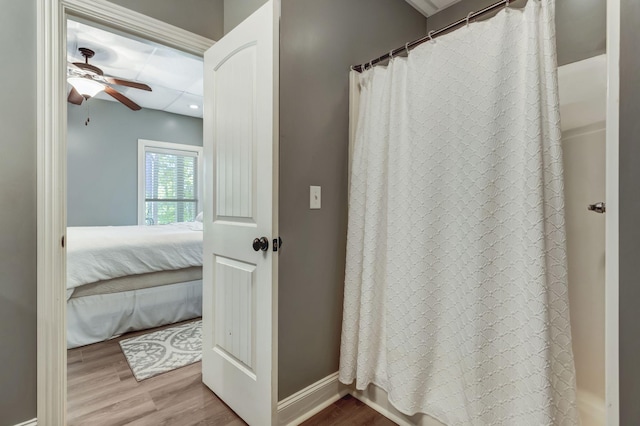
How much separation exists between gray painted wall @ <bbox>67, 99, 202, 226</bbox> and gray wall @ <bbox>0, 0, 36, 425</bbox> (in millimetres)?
3817

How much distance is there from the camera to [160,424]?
5.05ft

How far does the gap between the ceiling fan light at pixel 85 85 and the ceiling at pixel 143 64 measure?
0.36 metres

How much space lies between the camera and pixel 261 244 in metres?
1.34

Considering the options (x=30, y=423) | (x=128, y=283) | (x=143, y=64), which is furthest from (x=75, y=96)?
(x=30, y=423)

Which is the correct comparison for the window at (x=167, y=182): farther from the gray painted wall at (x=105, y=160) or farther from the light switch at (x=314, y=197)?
the light switch at (x=314, y=197)

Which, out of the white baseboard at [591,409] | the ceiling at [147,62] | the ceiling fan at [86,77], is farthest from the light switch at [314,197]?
the ceiling fan at [86,77]

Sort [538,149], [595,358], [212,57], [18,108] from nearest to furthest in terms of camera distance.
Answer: [538,149] < [18,108] < [595,358] < [212,57]

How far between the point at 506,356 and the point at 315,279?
0.91 m

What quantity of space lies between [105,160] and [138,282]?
298 cm

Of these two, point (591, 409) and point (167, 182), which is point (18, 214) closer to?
point (591, 409)

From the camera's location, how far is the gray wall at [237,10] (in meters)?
1.64

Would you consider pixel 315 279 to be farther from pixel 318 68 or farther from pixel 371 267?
pixel 318 68

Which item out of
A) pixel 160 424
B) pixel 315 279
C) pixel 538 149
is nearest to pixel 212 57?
pixel 315 279

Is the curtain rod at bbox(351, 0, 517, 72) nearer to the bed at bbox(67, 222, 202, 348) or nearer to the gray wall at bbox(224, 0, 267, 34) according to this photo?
the gray wall at bbox(224, 0, 267, 34)
